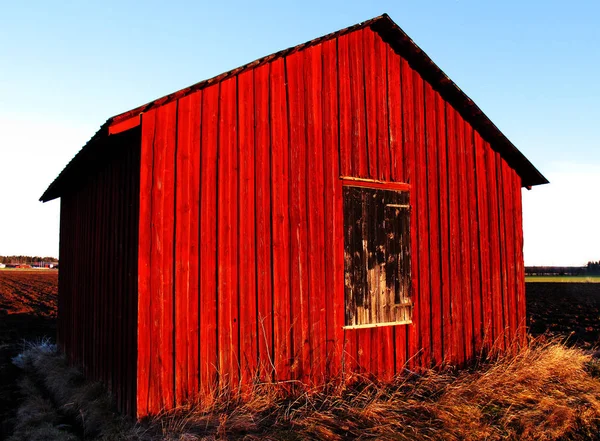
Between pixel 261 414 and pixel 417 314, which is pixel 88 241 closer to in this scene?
pixel 261 414

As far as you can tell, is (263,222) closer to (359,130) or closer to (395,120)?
(359,130)

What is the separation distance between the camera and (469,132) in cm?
928

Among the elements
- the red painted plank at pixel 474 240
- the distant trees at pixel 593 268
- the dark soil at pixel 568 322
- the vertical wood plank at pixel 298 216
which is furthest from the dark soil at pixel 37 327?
the distant trees at pixel 593 268

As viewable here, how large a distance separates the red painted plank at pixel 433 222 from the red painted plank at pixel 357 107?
1338 millimetres

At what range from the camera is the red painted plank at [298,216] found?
7082 mm

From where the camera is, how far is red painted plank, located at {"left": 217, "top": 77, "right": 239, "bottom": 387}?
653cm

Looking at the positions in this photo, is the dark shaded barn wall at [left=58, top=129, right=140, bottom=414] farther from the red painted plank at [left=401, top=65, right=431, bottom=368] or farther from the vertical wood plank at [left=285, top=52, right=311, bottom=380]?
the red painted plank at [left=401, top=65, right=431, bottom=368]

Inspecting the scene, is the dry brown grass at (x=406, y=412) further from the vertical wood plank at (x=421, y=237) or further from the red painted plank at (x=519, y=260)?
the red painted plank at (x=519, y=260)

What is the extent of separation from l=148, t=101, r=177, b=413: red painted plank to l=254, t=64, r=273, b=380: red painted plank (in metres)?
1.16

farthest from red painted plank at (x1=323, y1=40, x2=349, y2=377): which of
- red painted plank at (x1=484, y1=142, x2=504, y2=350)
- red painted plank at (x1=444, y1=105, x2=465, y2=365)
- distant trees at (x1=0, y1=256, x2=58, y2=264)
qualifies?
distant trees at (x1=0, y1=256, x2=58, y2=264)

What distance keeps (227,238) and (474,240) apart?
4648mm

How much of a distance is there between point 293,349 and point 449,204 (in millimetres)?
3763

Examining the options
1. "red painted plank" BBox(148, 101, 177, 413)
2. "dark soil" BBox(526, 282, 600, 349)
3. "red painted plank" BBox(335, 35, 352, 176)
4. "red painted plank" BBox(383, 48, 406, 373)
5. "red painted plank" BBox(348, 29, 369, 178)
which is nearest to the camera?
"red painted plank" BBox(148, 101, 177, 413)

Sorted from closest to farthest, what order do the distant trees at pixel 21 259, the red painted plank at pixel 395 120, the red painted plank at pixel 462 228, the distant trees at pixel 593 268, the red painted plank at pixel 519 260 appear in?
1. the red painted plank at pixel 395 120
2. the red painted plank at pixel 462 228
3. the red painted plank at pixel 519 260
4. the distant trees at pixel 593 268
5. the distant trees at pixel 21 259
